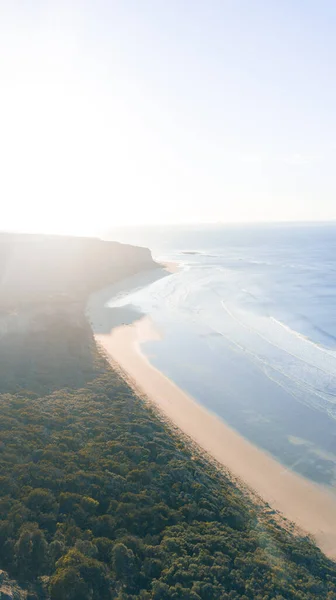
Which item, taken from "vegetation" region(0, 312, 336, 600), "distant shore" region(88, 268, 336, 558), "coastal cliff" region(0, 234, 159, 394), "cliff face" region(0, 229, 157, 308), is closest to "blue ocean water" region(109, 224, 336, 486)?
"distant shore" region(88, 268, 336, 558)

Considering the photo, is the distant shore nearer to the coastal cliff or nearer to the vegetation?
the vegetation

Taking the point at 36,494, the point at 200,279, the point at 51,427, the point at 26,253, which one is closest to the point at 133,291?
the point at 200,279

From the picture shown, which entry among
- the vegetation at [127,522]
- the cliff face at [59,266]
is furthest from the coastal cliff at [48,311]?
the vegetation at [127,522]

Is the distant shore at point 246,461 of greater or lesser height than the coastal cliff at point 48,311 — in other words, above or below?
below

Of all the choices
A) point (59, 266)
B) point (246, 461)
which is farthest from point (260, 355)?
point (59, 266)

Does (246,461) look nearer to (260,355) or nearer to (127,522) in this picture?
(127,522)

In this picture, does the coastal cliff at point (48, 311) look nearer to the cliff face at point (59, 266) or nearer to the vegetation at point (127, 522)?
the cliff face at point (59, 266)
